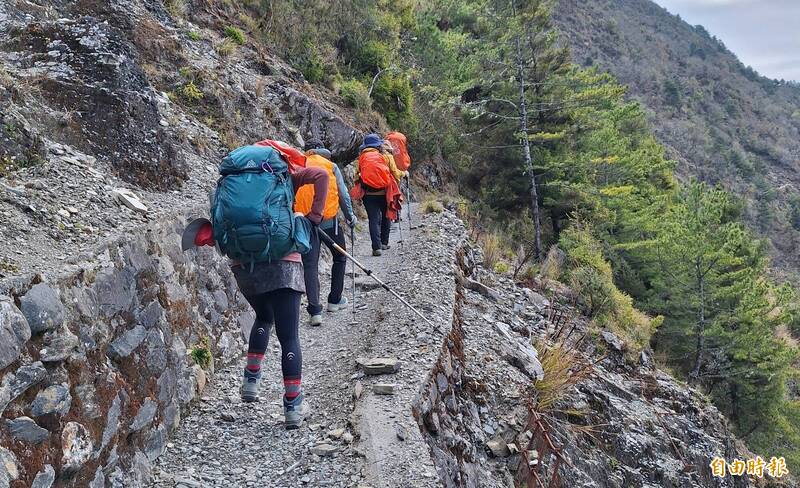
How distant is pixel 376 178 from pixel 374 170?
0.42 feet

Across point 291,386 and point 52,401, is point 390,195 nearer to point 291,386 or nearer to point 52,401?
point 291,386

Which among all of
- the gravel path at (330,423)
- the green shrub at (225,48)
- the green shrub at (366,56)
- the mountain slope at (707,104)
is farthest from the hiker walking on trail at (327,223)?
the mountain slope at (707,104)

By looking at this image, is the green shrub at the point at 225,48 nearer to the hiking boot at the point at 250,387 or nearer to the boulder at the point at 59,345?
the hiking boot at the point at 250,387

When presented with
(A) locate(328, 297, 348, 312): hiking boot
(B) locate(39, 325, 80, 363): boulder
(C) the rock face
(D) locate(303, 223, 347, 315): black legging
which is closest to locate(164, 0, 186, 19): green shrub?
(D) locate(303, 223, 347, 315): black legging

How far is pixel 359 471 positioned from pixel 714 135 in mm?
74293

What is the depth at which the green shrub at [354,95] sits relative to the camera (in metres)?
14.7

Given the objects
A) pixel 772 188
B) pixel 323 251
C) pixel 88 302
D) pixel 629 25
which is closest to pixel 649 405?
pixel 323 251

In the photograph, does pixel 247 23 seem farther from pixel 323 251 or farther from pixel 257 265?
pixel 257 265

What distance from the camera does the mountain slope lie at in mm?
57375

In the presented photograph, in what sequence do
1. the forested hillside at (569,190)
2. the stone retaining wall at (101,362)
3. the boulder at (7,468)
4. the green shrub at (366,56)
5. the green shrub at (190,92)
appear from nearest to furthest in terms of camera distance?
the boulder at (7,468) < the stone retaining wall at (101,362) < the green shrub at (190,92) < the forested hillside at (569,190) < the green shrub at (366,56)

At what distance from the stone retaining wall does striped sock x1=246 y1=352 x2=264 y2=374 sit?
22.8 inches

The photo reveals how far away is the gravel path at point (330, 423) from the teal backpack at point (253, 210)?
139 centimetres

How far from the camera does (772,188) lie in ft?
198

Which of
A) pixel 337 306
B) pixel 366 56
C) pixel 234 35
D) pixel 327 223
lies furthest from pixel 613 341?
pixel 366 56
